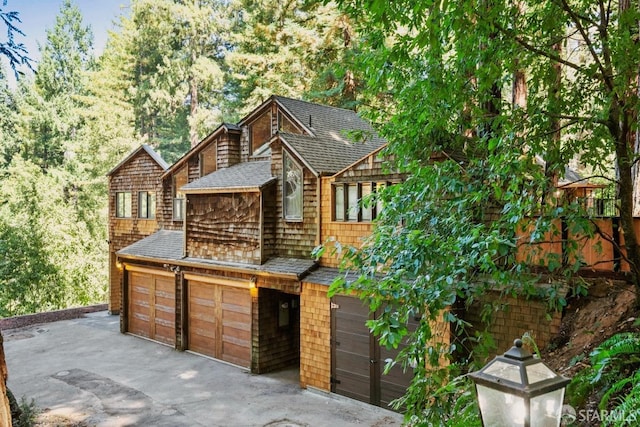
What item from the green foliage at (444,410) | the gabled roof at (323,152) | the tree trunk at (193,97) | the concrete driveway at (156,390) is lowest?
the concrete driveway at (156,390)

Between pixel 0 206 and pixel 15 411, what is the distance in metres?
18.8

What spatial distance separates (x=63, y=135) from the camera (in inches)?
966

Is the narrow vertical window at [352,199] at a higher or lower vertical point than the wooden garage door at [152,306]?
higher

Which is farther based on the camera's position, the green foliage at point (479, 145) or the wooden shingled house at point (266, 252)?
the wooden shingled house at point (266, 252)

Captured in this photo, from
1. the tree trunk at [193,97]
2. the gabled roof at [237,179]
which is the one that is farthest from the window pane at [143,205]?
the tree trunk at [193,97]

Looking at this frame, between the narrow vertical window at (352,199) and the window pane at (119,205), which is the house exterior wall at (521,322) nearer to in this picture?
the narrow vertical window at (352,199)

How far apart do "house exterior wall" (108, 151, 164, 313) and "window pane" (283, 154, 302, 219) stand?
6.68 m

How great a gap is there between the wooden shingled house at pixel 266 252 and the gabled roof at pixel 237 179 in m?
0.05

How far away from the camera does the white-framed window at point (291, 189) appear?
10.1 m

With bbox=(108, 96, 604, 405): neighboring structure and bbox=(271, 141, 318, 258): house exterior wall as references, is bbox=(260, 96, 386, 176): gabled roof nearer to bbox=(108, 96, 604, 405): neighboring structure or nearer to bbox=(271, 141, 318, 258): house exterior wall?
bbox=(108, 96, 604, 405): neighboring structure

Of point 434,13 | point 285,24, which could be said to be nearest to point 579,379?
point 434,13

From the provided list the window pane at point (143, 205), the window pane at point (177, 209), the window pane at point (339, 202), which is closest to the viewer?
the window pane at point (339, 202)

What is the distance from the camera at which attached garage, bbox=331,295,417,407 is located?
812cm

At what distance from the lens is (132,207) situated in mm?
16703
